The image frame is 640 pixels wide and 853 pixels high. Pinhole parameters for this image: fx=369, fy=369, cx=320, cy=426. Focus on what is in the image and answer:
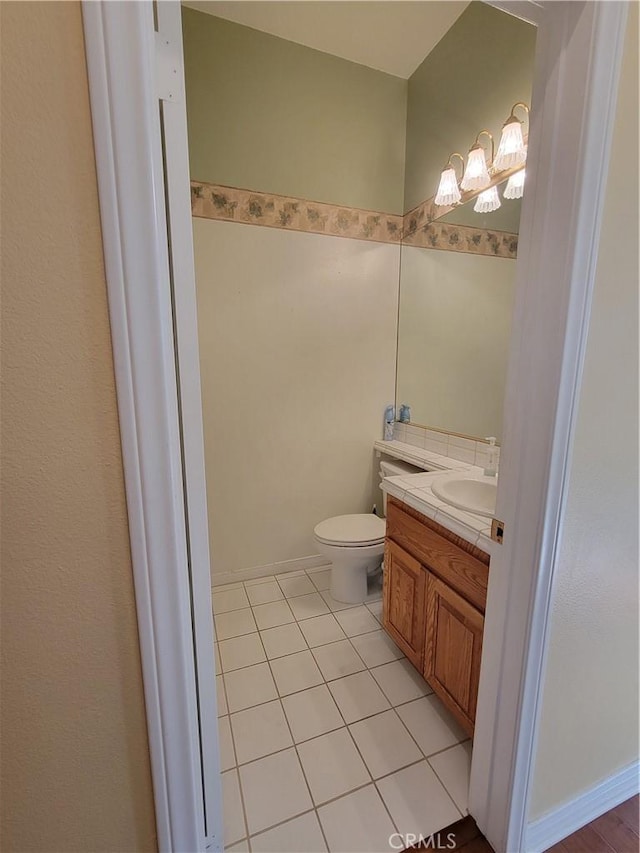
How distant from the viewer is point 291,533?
2369 mm

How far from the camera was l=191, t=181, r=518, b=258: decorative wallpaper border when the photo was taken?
74.3 inches

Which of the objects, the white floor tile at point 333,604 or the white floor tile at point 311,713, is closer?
the white floor tile at point 311,713

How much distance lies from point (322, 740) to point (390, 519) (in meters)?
0.82

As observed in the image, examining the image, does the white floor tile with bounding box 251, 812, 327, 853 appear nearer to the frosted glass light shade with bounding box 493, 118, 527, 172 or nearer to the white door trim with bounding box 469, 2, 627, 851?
the white door trim with bounding box 469, 2, 627, 851

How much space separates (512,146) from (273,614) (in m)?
2.44

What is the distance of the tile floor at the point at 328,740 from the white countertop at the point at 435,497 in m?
0.79

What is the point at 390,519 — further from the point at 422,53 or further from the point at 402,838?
the point at 422,53

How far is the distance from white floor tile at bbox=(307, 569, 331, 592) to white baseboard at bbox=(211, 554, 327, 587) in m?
0.07

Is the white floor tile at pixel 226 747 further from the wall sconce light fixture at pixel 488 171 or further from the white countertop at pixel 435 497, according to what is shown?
the wall sconce light fixture at pixel 488 171

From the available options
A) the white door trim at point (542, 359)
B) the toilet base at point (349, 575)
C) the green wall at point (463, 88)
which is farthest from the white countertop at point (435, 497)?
→ the green wall at point (463, 88)

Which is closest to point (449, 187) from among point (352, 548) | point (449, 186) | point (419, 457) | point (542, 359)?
point (449, 186)

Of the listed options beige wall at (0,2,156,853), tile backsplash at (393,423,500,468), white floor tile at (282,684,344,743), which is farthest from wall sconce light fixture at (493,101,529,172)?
white floor tile at (282,684,344,743)

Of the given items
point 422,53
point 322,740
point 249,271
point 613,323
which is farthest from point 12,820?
point 422,53

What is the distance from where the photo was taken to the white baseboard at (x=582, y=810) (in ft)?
3.32
